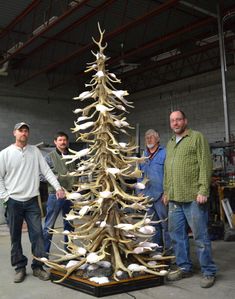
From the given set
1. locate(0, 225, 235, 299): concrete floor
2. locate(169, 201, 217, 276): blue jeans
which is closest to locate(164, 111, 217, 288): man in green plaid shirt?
A: locate(169, 201, 217, 276): blue jeans

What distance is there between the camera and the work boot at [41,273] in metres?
3.60

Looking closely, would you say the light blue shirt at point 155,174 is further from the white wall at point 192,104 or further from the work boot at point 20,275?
the white wall at point 192,104

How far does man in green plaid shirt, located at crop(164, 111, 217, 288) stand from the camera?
333 cm

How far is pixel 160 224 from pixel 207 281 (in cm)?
93

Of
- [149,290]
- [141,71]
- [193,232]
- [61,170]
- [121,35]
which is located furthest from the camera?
[141,71]

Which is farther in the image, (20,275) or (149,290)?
(20,275)

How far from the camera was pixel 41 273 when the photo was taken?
366 cm

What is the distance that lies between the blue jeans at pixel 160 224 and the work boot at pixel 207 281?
78 cm

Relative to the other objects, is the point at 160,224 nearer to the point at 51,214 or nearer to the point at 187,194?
the point at 187,194

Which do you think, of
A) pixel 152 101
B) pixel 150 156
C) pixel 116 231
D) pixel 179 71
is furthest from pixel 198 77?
pixel 116 231

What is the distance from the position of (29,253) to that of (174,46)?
340 inches

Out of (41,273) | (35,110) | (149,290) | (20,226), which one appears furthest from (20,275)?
(35,110)

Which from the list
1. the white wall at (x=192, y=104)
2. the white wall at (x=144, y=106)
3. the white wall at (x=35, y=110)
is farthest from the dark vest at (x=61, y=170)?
the white wall at (x=35, y=110)

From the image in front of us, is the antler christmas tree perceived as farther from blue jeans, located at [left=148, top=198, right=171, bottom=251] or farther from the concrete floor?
blue jeans, located at [left=148, top=198, right=171, bottom=251]
